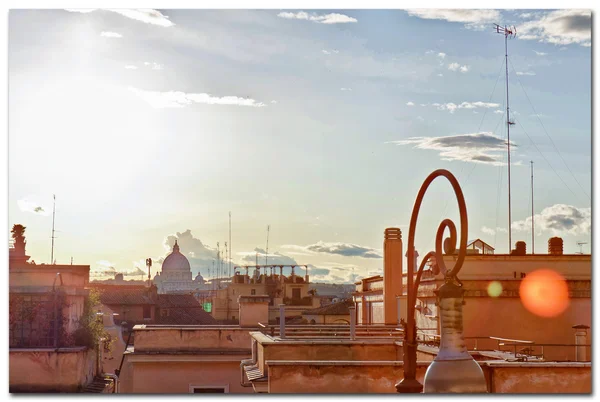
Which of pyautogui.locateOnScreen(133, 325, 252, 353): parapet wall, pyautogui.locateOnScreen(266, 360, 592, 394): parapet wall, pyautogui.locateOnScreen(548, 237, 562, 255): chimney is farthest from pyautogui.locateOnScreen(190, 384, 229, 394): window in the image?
pyautogui.locateOnScreen(548, 237, 562, 255): chimney

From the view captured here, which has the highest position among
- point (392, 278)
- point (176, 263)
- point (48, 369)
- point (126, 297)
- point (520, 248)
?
point (176, 263)

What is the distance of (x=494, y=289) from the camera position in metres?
17.5

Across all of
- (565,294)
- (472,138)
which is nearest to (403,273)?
(565,294)

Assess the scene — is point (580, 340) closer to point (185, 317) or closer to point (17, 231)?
point (17, 231)

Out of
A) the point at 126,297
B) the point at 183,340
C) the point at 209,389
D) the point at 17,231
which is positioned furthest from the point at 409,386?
the point at 126,297

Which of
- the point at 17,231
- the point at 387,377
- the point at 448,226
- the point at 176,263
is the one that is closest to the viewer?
the point at 448,226

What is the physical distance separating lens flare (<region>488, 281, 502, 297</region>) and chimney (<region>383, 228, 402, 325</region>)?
456cm

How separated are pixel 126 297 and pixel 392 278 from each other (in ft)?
73.6

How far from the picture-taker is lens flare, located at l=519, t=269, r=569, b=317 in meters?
17.5

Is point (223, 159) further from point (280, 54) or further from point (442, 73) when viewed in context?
point (442, 73)

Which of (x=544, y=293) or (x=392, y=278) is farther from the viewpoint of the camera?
(x=392, y=278)

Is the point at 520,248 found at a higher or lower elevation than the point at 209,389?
higher

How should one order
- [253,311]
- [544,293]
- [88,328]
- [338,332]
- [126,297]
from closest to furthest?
[88,328], [338,332], [544,293], [253,311], [126,297]

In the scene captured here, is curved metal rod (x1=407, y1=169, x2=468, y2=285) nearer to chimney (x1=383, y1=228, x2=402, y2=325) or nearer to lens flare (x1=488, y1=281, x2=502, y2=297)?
lens flare (x1=488, y1=281, x2=502, y2=297)
